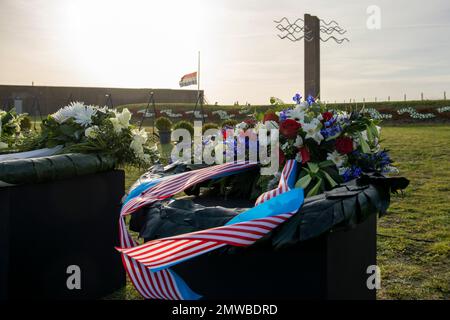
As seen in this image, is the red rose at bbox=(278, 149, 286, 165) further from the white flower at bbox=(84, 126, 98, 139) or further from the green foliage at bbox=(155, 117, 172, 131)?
the green foliage at bbox=(155, 117, 172, 131)

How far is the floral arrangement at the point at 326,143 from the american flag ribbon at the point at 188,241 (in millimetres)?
180

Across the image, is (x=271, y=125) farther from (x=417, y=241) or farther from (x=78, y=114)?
(x=417, y=241)

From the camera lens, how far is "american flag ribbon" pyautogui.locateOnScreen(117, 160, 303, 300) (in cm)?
184

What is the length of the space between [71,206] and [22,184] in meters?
0.39

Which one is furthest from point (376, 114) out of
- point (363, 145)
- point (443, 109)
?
point (443, 109)

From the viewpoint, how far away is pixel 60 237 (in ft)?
9.28

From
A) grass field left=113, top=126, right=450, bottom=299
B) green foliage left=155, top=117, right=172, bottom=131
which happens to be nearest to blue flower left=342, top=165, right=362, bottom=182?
grass field left=113, top=126, right=450, bottom=299

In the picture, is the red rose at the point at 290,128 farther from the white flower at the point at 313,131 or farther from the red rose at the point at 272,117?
the red rose at the point at 272,117

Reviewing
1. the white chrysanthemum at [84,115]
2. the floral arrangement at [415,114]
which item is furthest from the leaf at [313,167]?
the floral arrangement at [415,114]

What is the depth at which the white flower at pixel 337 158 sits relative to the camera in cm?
249

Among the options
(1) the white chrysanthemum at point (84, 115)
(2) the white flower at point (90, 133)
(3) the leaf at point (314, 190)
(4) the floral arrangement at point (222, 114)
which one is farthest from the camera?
(4) the floral arrangement at point (222, 114)

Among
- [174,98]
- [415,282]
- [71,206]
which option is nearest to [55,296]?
[71,206]

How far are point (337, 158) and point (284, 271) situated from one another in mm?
767

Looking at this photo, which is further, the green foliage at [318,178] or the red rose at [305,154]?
the red rose at [305,154]
